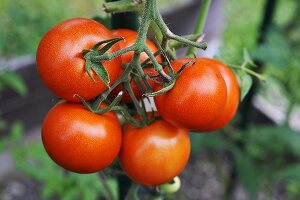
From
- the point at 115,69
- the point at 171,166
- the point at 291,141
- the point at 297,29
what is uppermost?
the point at 115,69

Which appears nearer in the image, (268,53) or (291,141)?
(268,53)

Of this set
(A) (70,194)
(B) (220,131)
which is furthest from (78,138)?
(B) (220,131)

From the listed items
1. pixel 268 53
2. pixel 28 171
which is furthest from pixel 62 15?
pixel 268 53

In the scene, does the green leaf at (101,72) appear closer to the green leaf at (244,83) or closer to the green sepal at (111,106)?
the green sepal at (111,106)

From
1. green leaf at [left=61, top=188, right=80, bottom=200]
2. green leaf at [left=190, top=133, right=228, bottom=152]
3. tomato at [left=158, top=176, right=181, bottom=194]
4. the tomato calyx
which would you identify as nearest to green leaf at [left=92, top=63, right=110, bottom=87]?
the tomato calyx

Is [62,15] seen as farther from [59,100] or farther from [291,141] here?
[59,100]

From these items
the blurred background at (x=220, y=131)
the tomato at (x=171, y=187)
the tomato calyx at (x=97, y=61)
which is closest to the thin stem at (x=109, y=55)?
the tomato calyx at (x=97, y=61)

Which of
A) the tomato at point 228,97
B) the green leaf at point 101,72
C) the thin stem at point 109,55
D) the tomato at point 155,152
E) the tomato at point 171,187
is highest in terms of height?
the thin stem at point 109,55
